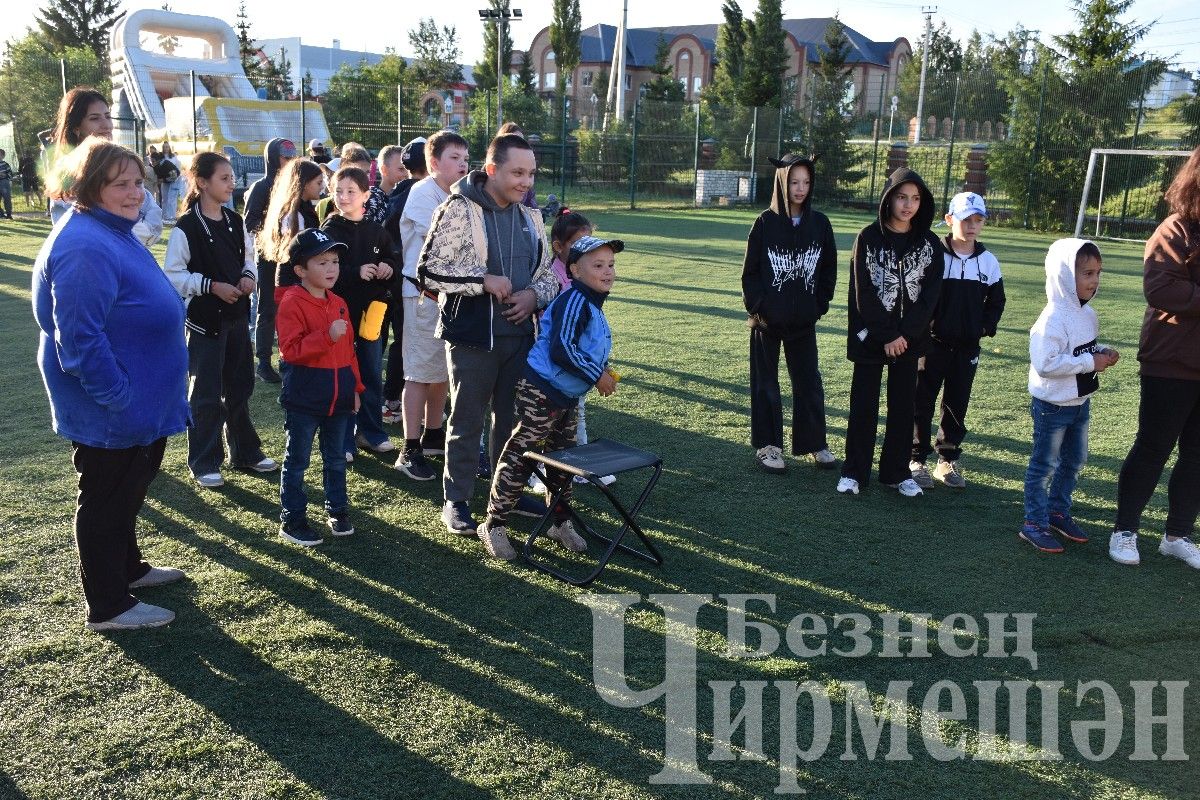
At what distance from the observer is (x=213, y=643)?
3.79 meters

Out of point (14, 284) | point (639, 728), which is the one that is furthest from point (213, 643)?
point (14, 284)

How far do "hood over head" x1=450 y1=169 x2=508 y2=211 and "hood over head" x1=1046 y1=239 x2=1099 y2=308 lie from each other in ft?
9.40

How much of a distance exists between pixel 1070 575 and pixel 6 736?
4.63m

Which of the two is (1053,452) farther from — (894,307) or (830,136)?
(830,136)

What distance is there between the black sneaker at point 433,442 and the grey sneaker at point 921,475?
9.94ft

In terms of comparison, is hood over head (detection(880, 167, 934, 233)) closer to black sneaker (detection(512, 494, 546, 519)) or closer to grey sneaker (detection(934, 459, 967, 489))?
grey sneaker (detection(934, 459, 967, 489))

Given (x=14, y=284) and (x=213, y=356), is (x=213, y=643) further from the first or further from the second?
(x=14, y=284)

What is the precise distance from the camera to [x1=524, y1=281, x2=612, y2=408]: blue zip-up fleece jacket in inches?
176

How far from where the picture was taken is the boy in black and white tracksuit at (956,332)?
575 centimetres

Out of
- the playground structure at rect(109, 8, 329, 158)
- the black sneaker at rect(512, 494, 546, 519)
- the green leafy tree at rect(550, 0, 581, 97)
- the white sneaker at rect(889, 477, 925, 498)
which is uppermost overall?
the green leafy tree at rect(550, 0, 581, 97)

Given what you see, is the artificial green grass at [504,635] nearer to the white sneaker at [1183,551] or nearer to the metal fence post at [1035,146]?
the white sneaker at [1183,551]

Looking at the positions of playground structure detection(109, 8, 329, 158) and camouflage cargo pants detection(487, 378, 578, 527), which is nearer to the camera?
camouflage cargo pants detection(487, 378, 578, 527)

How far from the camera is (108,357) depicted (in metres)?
3.51

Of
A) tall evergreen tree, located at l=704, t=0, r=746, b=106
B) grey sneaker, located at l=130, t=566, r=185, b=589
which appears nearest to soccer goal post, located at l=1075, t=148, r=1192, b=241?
grey sneaker, located at l=130, t=566, r=185, b=589
